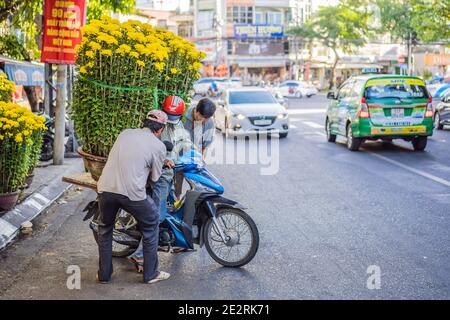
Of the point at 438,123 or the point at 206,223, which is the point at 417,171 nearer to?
the point at 206,223

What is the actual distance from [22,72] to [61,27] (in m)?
3.47

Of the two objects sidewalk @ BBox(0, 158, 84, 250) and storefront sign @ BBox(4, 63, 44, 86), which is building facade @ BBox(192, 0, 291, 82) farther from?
sidewalk @ BBox(0, 158, 84, 250)

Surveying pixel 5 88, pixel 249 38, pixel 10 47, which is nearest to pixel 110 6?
pixel 10 47

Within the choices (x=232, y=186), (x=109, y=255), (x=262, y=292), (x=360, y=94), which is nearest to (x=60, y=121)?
(x=232, y=186)

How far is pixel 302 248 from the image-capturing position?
7309mm

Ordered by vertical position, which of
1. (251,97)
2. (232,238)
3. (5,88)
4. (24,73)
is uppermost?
(24,73)

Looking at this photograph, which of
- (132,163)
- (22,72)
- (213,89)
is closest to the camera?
(132,163)

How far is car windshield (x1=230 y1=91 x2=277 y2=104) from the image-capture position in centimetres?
2166

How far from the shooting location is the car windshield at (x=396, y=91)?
1600cm

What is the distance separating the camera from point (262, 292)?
5785mm

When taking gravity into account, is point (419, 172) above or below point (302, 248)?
above

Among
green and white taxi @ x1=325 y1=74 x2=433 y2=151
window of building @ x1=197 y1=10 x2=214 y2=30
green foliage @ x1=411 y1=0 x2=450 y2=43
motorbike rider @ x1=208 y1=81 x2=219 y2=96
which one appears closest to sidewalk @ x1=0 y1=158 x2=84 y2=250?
green and white taxi @ x1=325 y1=74 x2=433 y2=151
